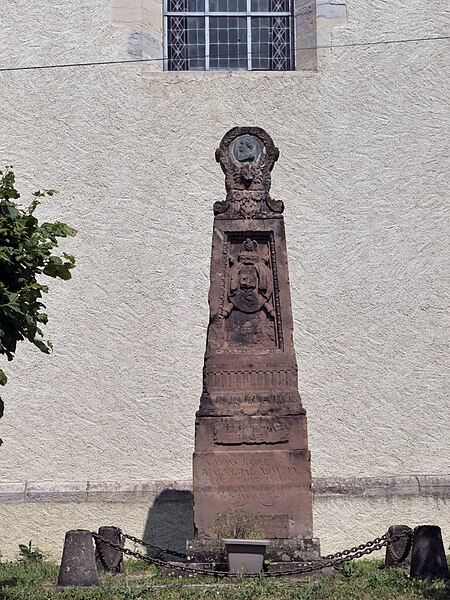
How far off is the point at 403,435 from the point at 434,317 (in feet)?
3.86

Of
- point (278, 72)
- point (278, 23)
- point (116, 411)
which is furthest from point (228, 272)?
point (278, 23)

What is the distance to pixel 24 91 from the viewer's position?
12.6 meters

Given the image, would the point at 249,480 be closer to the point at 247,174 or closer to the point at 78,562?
the point at 78,562

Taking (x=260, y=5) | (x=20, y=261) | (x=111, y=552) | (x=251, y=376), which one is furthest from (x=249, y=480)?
(x=260, y=5)

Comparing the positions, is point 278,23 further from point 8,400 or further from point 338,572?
point 338,572

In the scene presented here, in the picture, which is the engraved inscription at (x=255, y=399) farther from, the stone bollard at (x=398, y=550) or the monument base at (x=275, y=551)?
the stone bollard at (x=398, y=550)

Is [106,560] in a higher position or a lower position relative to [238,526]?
lower

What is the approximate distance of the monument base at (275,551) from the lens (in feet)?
32.1

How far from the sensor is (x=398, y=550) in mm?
10391

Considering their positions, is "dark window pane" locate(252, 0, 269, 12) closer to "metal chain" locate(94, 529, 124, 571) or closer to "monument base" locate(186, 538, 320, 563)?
"metal chain" locate(94, 529, 124, 571)

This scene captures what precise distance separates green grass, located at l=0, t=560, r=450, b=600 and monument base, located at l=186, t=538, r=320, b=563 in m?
0.33

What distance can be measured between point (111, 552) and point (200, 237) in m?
3.42

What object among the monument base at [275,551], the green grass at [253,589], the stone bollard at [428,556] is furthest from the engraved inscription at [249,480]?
the stone bollard at [428,556]

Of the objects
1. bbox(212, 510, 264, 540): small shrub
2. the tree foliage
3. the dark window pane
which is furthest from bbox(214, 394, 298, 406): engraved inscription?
the dark window pane
